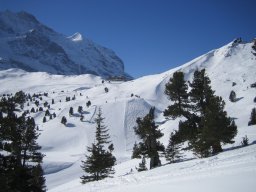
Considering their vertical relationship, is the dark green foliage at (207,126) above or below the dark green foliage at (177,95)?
below

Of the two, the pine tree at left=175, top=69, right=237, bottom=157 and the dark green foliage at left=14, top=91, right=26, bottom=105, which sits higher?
the dark green foliage at left=14, top=91, right=26, bottom=105

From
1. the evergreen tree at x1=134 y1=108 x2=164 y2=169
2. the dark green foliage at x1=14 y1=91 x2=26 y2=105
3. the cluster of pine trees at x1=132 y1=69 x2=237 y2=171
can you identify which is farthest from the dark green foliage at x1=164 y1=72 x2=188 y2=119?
the dark green foliage at x1=14 y1=91 x2=26 y2=105

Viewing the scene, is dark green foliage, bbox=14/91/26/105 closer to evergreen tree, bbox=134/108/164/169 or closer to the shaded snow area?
the shaded snow area

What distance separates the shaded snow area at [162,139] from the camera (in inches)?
527

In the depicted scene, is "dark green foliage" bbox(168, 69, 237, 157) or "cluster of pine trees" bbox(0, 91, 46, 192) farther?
"dark green foliage" bbox(168, 69, 237, 157)

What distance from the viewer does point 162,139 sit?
8269 cm

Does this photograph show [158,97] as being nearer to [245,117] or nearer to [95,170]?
[245,117]

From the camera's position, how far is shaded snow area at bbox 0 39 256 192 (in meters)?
13.4

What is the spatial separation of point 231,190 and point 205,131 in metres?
15.0

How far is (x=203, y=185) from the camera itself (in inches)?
458

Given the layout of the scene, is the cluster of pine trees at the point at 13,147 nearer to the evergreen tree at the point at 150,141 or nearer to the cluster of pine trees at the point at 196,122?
the evergreen tree at the point at 150,141

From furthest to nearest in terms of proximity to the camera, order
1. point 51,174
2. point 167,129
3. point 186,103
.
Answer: point 167,129
point 51,174
point 186,103

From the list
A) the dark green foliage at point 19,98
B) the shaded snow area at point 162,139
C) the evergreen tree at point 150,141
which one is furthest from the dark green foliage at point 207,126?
the dark green foliage at point 19,98

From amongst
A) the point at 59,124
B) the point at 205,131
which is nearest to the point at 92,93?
the point at 59,124
